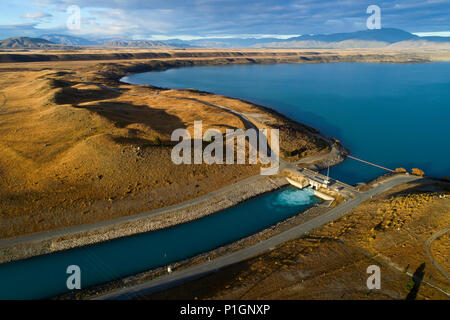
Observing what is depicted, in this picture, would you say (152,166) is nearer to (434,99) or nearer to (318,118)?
(318,118)

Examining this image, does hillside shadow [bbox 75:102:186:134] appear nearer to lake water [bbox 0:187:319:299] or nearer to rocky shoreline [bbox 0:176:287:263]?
rocky shoreline [bbox 0:176:287:263]

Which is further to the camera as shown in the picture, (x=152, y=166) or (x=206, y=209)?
(x=152, y=166)

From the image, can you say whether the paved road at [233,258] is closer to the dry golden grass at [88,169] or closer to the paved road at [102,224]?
the paved road at [102,224]

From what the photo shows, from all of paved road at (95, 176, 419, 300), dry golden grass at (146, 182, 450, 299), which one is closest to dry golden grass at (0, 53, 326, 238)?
paved road at (95, 176, 419, 300)

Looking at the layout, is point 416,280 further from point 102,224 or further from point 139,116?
point 139,116
